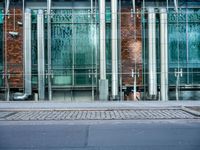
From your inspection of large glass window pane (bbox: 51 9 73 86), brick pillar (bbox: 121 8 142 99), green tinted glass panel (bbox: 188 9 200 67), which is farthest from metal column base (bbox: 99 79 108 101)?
green tinted glass panel (bbox: 188 9 200 67)

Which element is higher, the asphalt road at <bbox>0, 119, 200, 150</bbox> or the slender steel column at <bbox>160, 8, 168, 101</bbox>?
the slender steel column at <bbox>160, 8, 168, 101</bbox>

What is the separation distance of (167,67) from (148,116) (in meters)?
12.2

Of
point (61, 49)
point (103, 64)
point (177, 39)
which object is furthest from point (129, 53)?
point (61, 49)

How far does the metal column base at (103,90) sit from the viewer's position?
2759 cm

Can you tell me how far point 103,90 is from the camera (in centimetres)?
2766

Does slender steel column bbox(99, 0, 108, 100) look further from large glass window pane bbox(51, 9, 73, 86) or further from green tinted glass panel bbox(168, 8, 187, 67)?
green tinted glass panel bbox(168, 8, 187, 67)

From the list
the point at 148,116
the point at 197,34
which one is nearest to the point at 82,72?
the point at 197,34

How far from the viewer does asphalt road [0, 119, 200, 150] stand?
9539mm

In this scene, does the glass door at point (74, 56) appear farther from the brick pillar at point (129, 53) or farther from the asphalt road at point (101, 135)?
the asphalt road at point (101, 135)

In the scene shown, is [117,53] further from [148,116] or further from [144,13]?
[148,116]

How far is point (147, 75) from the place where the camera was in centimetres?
2817

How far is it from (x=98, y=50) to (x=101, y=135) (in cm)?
1705

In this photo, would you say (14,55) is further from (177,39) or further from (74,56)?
(177,39)

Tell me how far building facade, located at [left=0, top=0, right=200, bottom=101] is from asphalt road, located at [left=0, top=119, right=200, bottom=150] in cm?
1323
